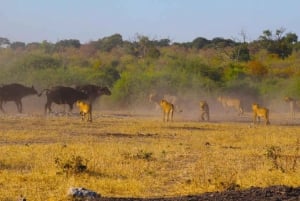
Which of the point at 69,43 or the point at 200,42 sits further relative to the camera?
the point at 69,43

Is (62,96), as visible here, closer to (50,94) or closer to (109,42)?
(50,94)

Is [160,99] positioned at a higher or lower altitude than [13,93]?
lower

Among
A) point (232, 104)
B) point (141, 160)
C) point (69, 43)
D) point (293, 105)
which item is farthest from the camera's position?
point (69, 43)

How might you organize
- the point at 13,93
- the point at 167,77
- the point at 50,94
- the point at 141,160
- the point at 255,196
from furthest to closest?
1. the point at 167,77
2. the point at 13,93
3. the point at 50,94
4. the point at 141,160
5. the point at 255,196

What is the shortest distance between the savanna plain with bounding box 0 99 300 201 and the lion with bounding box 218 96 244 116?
15.4m

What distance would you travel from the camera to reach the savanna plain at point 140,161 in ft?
46.2

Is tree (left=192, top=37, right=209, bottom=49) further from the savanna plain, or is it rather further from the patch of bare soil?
the patch of bare soil

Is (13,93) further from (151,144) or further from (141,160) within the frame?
(141,160)

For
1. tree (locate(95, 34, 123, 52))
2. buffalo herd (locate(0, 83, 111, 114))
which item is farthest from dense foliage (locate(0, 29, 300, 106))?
tree (locate(95, 34, 123, 52))

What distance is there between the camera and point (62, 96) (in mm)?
41344

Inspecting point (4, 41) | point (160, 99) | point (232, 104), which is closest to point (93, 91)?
point (160, 99)

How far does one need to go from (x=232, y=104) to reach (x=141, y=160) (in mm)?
28100

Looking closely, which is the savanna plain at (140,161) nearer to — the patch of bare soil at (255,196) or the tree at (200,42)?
the patch of bare soil at (255,196)

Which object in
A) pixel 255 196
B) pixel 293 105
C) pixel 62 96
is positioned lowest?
pixel 255 196
